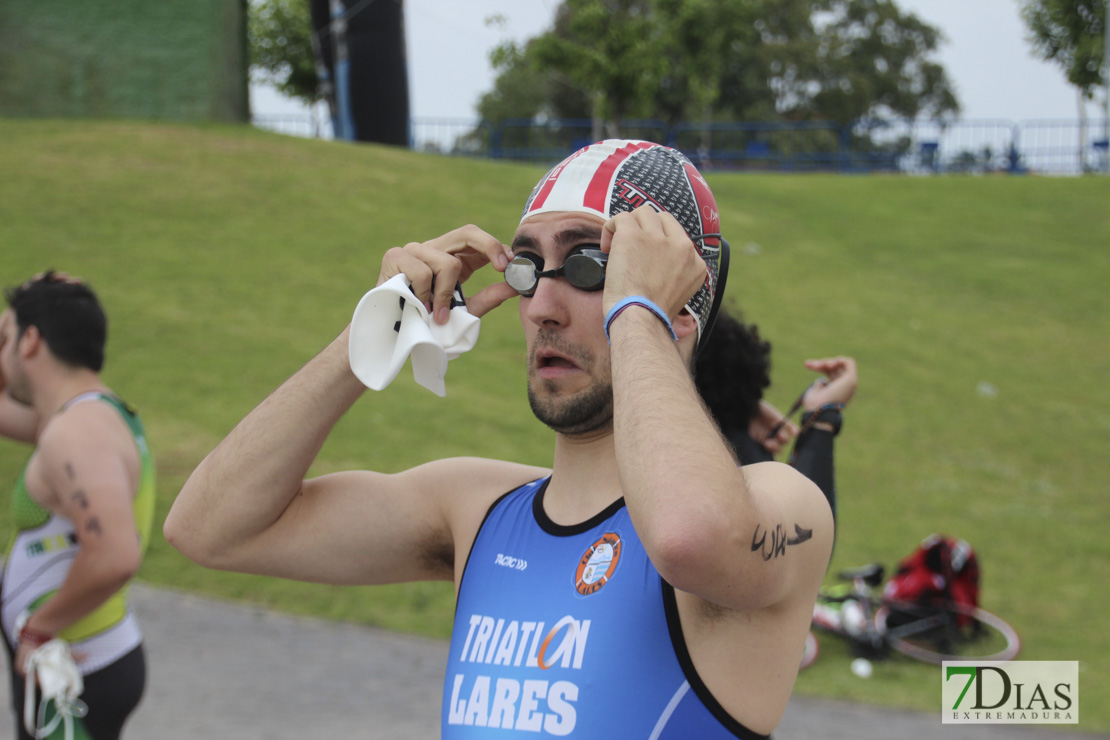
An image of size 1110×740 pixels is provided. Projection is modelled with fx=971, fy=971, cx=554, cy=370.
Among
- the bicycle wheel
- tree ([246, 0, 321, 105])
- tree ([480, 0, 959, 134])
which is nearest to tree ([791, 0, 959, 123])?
tree ([480, 0, 959, 134])

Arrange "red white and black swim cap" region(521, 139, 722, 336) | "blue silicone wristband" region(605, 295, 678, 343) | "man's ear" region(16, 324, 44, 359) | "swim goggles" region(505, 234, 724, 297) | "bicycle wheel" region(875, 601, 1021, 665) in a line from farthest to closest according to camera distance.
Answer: "bicycle wheel" region(875, 601, 1021, 665), "man's ear" region(16, 324, 44, 359), "red white and black swim cap" region(521, 139, 722, 336), "swim goggles" region(505, 234, 724, 297), "blue silicone wristband" region(605, 295, 678, 343)

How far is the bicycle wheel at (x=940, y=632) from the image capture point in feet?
25.5

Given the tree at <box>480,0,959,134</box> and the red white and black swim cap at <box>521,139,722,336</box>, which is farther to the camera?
the tree at <box>480,0,959,134</box>

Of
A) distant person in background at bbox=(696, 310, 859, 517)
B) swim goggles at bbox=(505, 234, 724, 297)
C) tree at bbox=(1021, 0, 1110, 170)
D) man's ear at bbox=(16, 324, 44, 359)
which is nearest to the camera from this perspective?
swim goggles at bbox=(505, 234, 724, 297)

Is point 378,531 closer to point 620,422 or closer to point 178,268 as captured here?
point 620,422

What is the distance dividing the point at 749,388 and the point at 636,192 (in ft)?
7.14

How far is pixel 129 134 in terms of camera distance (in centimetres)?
1906

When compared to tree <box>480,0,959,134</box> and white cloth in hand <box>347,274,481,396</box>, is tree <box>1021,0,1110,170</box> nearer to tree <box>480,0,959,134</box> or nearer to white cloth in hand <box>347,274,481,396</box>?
white cloth in hand <box>347,274,481,396</box>

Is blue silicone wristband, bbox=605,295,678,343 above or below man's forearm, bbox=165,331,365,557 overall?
above

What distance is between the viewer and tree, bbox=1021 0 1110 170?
59.8 ft

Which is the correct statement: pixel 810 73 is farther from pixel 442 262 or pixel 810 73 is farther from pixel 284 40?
pixel 442 262

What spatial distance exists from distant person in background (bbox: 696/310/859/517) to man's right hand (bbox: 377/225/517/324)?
185 centimetres

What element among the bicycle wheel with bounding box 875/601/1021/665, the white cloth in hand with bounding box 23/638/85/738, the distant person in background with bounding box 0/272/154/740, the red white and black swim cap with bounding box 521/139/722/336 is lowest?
the bicycle wheel with bounding box 875/601/1021/665

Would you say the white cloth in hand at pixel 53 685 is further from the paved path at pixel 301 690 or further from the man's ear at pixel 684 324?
the man's ear at pixel 684 324
